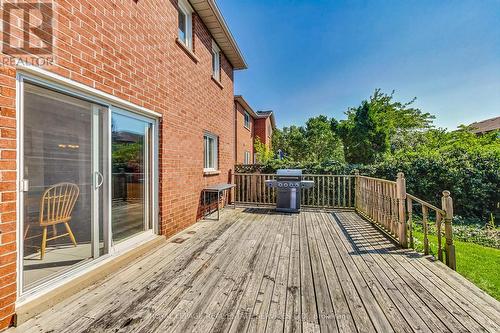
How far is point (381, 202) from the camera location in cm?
472

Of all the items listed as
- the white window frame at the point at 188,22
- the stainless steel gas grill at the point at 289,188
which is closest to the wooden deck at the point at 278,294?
the stainless steel gas grill at the point at 289,188

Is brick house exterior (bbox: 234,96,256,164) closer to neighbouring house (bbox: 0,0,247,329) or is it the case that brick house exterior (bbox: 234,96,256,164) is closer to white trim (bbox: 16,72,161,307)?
neighbouring house (bbox: 0,0,247,329)

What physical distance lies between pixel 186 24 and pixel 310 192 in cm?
643

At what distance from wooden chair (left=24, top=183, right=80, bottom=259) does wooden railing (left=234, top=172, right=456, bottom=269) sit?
4830 millimetres

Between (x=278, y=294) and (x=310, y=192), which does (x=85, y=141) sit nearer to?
(x=278, y=294)

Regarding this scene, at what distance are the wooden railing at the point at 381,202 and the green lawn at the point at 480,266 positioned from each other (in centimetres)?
33

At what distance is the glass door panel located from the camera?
6.77ft

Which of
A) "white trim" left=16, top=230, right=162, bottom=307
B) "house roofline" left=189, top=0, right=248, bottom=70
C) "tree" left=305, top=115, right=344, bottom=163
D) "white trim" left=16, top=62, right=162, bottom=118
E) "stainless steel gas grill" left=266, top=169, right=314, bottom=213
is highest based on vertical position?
"house roofline" left=189, top=0, right=248, bottom=70

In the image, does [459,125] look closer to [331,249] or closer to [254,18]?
[254,18]

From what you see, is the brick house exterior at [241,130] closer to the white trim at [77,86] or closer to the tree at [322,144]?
the tree at [322,144]

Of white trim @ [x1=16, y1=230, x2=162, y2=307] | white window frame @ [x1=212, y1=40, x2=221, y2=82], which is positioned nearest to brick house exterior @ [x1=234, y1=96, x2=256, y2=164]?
white window frame @ [x1=212, y1=40, x2=221, y2=82]

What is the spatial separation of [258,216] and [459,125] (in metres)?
19.5

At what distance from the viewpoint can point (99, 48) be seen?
2.63m

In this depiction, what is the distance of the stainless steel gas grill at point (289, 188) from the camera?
650cm
